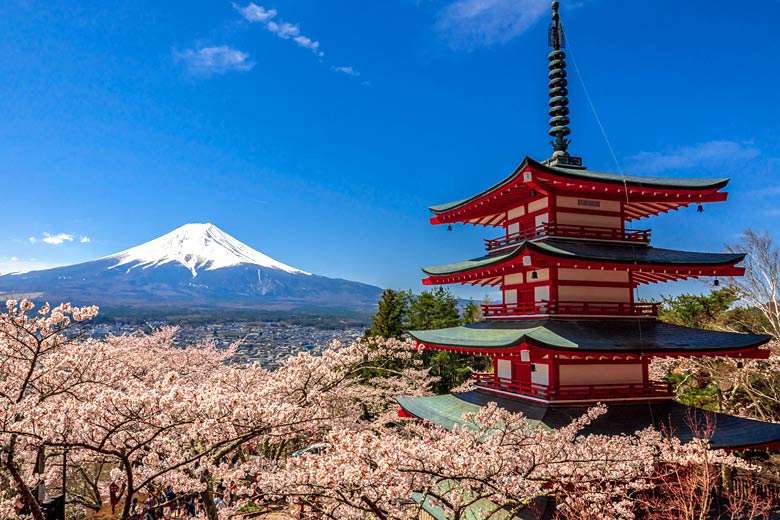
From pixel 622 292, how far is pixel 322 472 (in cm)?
876

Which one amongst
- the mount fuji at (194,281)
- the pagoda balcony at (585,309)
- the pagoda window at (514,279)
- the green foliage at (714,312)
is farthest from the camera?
the mount fuji at (194,281)

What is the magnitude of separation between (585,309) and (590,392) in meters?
1.89

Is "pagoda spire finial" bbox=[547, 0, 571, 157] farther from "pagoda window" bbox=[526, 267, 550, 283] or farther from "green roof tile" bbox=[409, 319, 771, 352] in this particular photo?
"green roof tile" bbox=[409, 319, 771, 352]

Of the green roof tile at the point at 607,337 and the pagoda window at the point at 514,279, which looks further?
the pagoda window at the point at 514,279

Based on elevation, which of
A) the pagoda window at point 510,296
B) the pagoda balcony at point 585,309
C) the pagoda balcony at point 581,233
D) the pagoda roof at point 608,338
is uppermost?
the pagoda balcony at point 581,233

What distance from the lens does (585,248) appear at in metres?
10.6

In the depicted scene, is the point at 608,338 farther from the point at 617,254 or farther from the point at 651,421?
the point at 617,254

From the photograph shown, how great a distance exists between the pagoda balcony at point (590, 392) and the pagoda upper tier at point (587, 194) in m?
3.84

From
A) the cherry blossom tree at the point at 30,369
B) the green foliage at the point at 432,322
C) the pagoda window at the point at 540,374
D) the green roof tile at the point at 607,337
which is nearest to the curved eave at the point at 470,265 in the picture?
the green roof tile at the point at 607,337

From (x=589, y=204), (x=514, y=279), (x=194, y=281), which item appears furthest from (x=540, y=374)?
(x=194, y=281)

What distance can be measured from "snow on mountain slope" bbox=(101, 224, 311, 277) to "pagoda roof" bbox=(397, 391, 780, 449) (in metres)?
94.5

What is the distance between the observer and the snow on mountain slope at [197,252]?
315 ft

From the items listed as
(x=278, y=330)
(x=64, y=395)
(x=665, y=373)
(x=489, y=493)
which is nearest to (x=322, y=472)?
(x=489, y=493)

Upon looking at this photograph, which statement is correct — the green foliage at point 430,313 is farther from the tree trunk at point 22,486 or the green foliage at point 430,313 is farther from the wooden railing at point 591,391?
the tree trunk at point 22,486
